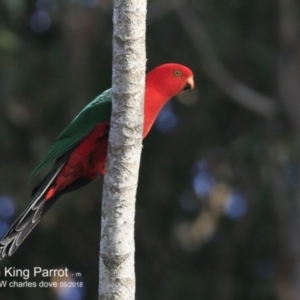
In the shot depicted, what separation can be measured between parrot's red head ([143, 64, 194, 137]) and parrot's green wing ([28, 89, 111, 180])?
257 mm

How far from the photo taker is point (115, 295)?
4.52 metres

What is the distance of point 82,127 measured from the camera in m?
5.54

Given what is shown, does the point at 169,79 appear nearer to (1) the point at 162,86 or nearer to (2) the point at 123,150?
(1) the point at 162,86

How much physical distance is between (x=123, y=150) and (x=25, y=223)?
3.70ft

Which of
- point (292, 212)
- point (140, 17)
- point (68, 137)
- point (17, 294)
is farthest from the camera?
point (17, 294)

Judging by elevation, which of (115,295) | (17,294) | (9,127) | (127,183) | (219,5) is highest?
(219,5)

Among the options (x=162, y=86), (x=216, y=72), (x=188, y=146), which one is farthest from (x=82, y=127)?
(x=188, y=146)

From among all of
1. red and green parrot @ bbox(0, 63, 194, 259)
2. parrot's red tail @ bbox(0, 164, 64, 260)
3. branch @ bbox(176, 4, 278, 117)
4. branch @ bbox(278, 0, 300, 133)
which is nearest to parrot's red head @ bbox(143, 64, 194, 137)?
red and green parrot @ bbox(0, 63, 194, 259)

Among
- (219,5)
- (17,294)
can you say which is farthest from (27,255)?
(219,5)

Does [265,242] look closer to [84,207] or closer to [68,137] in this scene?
[84,207]

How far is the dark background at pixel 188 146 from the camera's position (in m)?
10.5

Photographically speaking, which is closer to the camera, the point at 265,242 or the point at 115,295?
the point at 115,295

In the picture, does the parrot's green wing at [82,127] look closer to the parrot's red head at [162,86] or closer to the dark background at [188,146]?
the parrot's red head at [162,86]

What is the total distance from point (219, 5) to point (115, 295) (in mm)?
6575
